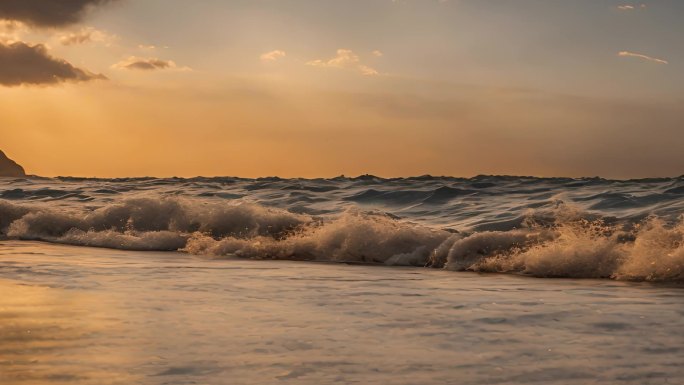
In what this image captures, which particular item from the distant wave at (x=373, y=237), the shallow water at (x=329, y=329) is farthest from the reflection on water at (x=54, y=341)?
the distant wave at (x=373, y=237)

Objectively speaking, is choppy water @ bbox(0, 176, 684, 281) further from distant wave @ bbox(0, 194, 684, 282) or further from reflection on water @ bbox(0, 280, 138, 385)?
reflection on water @ bbox(0, 280, 138, 385)

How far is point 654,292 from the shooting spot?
24.1 ft

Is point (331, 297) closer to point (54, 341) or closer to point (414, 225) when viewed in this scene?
point (54, 341)

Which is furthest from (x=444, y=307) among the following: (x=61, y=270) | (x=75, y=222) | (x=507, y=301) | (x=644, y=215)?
(x=75, y=222)

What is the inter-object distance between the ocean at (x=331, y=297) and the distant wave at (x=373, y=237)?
0.03m

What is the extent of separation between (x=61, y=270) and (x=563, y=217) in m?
7.32

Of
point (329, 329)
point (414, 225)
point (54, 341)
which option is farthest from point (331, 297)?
point (414, 225)

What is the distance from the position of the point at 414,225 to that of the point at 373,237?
7.77 ft

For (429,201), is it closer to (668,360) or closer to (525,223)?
(525,223)

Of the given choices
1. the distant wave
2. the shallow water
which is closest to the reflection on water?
the shallow water

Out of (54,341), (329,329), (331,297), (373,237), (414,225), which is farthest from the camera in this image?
(414,225)

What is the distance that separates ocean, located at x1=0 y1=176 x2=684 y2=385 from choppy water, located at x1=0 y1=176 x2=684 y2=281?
3 cm

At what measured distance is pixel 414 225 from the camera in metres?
13.6

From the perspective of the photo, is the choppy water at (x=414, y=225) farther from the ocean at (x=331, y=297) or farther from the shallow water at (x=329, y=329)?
the shallow water at (x=329, y=329)
